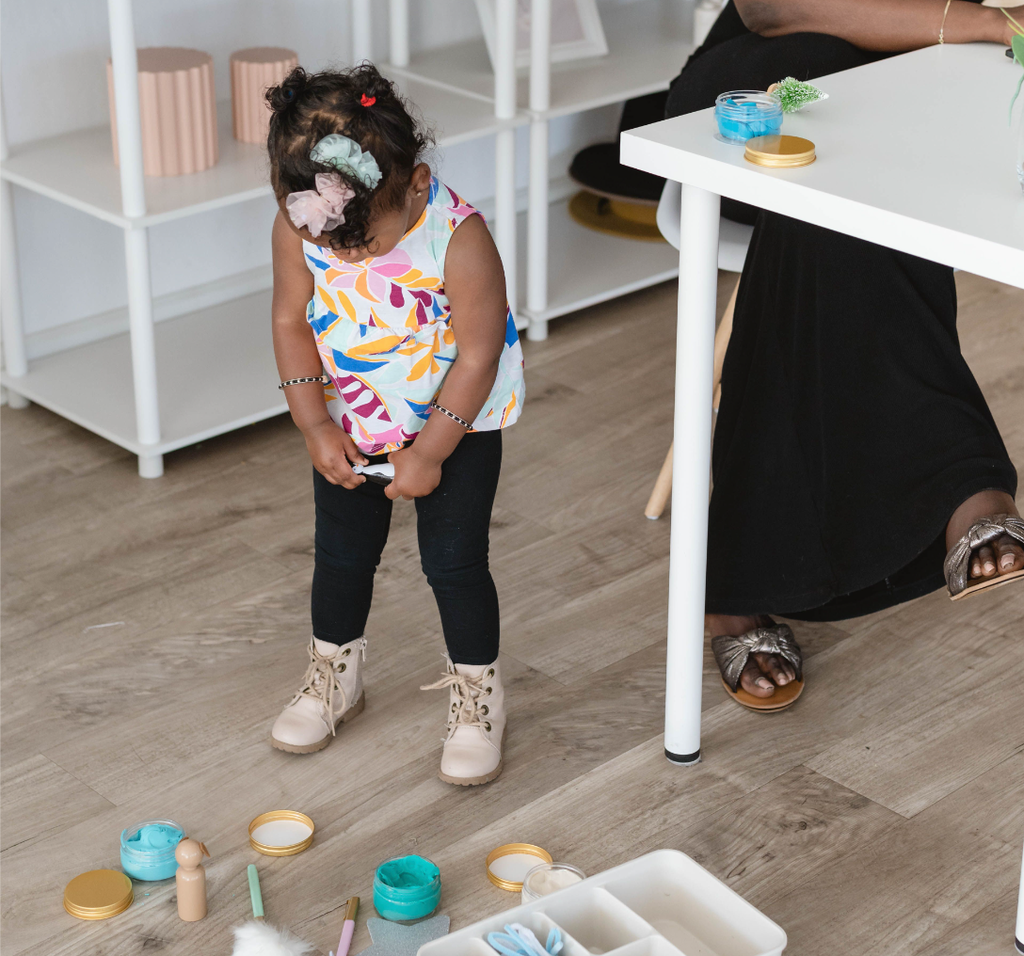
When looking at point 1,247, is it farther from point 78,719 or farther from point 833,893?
point 833,893

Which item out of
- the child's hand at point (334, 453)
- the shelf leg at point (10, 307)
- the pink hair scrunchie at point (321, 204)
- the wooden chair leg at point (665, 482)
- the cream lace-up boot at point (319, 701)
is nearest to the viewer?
the pink hair scrunchie at point (321, 204)

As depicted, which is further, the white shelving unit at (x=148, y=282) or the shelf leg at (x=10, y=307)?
the shelf leg at (x=10, y=307)

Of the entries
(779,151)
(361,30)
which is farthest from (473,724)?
(361,30)

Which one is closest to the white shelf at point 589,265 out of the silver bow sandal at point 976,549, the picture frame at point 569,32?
the picture frame at point 569,32

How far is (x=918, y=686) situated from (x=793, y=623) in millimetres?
180

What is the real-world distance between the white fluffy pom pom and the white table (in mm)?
439

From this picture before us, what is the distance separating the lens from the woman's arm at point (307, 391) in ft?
4.26

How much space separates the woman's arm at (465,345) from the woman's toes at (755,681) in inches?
17.5

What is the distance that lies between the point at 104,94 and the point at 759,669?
1.35m

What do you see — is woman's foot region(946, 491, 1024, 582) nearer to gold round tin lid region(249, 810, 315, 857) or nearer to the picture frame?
gold round tin lid region(249, 810, 315, 857)

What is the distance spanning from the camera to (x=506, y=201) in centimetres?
224

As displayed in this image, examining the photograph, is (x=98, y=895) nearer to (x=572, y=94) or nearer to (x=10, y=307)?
(x=10, y=307)

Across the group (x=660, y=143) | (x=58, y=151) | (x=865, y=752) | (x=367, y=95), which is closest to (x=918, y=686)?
(x=865, y=752)

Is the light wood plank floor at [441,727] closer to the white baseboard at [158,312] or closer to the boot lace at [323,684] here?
the boot lace at [323,684]
